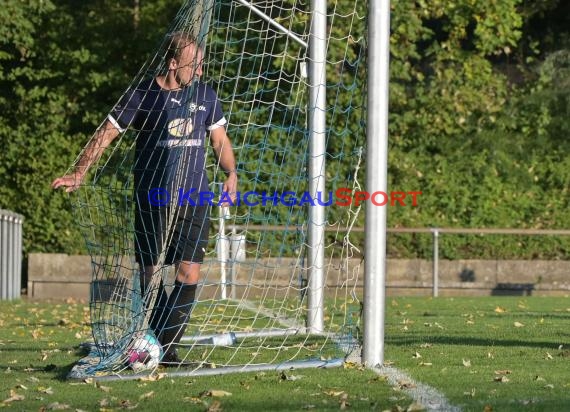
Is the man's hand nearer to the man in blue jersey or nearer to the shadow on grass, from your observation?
the man in blue jersey

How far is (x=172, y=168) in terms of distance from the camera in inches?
291

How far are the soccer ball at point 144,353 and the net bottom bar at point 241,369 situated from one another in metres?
0.15

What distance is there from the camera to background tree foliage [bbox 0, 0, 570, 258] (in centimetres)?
2020

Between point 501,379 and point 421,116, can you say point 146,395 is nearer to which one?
point 501,379

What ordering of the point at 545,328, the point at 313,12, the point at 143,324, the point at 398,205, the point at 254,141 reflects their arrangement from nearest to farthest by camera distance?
the point at 143,324 → the point at 313,12 → the point at 545,328 → the point at 254,141 → the point at 398,205

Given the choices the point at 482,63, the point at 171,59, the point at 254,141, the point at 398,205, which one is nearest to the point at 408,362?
the point at 171,59

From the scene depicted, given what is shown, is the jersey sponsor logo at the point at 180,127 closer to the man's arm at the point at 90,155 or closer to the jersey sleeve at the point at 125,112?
the jersey sleeve at the point at 125,112

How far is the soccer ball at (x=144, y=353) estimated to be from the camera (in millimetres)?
7027

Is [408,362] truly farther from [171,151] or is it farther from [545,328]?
[545,328]

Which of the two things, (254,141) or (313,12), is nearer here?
(313,12)

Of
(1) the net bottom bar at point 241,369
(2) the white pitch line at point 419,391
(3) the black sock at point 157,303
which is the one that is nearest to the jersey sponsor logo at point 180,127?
(3) the black sock at point 157,303

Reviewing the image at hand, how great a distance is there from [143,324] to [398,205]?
525 inches

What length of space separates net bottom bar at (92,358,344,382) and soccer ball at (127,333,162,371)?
15cm

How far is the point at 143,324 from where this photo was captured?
23.6ft
